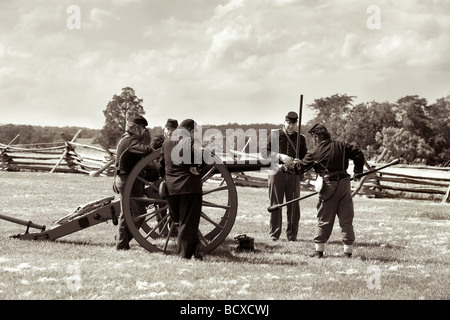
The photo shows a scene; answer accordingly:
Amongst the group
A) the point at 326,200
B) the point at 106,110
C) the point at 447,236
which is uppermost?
the point at 106,110

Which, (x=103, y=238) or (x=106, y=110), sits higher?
(x=106, y=110)

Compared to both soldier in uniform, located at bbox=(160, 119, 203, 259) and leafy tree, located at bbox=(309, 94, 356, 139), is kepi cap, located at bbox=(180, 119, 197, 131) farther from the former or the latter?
leafy tree, located at bbox=(309, 94, 356, 139)

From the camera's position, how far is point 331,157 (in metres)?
7.20

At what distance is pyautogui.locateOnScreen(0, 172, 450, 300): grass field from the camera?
5305 mm

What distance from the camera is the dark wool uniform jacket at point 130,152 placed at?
23.7 feet

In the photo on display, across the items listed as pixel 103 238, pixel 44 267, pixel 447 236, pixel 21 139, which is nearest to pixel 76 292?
pixel 44 267

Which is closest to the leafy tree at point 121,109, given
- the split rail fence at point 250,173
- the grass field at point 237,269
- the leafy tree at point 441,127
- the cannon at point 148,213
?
the split rail fence at point 250,173

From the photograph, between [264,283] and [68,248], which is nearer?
[264,283]

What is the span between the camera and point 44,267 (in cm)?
618

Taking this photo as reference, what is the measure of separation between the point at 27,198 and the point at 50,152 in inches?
530

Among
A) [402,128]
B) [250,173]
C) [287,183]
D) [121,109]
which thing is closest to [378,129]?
[402,128]

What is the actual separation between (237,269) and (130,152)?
2.11 m

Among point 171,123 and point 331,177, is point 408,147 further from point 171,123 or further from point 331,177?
point 331,177

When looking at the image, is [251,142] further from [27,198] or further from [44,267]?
[44,267]
